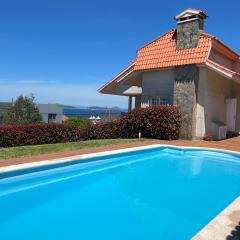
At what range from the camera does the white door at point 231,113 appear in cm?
2088

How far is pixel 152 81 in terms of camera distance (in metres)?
20.5

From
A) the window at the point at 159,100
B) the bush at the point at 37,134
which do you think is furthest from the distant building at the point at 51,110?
the bush at the point at 37,134

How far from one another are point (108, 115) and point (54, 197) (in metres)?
19.0

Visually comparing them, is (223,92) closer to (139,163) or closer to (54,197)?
(139,163)

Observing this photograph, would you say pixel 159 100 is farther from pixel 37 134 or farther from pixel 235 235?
pixel 235 235

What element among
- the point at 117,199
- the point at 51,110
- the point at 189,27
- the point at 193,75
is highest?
the point at 189,27

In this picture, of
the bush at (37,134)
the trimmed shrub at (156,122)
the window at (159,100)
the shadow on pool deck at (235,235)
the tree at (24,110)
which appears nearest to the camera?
the shadow on pool deck at (235,235)

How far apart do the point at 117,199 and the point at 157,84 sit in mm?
12973

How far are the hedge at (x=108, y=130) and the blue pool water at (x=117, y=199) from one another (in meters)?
4.89

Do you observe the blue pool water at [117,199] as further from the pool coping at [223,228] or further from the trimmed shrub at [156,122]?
the trimmed shrub at [156,122]

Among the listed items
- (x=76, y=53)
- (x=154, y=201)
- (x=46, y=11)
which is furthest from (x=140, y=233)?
(x=76, y=53)

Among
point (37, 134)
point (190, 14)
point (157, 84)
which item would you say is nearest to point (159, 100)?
point (157, 84)

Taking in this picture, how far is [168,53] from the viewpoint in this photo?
19.3 meters

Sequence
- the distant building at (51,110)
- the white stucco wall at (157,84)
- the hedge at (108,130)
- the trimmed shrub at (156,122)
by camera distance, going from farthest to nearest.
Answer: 1. the distant building at (51,110)
2. the white stucco wall at (157,84)
3. the trimmed shrub at (156,122)
4. the hedge at (108,130)
